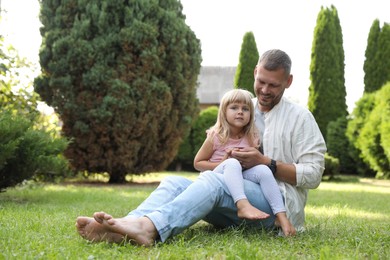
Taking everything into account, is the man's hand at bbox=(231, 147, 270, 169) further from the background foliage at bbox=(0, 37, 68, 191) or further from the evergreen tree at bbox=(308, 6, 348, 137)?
the evergreen tree at bbox=(308, 6, 348, 137)

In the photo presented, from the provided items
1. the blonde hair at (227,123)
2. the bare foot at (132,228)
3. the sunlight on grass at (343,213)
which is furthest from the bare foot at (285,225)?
the sunlight on grass at (343,213)

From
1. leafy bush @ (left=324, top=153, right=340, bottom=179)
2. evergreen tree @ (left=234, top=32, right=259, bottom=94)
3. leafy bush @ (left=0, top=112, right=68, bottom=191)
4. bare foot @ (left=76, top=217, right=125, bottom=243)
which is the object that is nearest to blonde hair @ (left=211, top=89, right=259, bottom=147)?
bare foot @ (left=76, top=217, right=125, bottom=243)

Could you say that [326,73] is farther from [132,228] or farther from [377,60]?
[132,228]

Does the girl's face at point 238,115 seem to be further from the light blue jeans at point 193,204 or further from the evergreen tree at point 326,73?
the evergreen tree at point 326,73

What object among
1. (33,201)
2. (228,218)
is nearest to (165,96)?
(33,201)

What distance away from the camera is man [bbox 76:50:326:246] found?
2.96 metres

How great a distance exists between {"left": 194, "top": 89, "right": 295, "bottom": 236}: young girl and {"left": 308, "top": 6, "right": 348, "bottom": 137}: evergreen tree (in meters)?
14.8

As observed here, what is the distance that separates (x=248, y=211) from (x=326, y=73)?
15.9 m

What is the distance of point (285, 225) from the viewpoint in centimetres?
324

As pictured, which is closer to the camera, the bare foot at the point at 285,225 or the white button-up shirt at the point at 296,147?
the bare foot at the point at 285,225

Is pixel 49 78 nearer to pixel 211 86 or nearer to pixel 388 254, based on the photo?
pixel 388 254

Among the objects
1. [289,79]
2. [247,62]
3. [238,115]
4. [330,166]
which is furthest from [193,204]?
[247,62]

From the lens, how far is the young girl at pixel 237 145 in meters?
3.29

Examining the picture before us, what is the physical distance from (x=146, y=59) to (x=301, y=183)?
709cm
